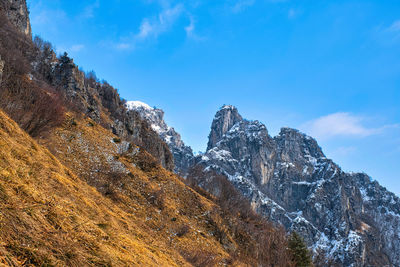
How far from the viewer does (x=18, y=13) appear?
58.8 metres

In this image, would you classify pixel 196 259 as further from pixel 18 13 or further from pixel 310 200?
pixel 310 200

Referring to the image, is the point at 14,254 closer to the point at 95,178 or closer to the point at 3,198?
the point at 3,198

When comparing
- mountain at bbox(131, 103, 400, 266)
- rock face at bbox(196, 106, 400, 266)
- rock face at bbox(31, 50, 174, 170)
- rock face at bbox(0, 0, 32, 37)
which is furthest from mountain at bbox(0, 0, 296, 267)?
rock face at bbox(196, 106, 400, 266)

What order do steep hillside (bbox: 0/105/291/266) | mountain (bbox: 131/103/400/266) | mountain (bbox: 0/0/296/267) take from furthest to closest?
mountain (bbox: 131/103/400/266) → mountain (bbox: 0/0/296/267) → steep hillside (bbox: 0/105/291/266)

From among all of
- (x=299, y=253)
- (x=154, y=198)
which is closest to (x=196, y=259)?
(x=154, y=198)

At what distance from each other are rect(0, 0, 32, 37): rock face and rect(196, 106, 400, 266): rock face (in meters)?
123

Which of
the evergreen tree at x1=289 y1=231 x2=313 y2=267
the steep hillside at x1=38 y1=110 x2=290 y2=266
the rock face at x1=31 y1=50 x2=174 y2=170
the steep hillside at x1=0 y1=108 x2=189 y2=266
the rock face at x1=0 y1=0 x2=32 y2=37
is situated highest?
the rock face at x1=0 y1=0 x2=32 y2=37

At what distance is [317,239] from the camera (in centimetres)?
14762

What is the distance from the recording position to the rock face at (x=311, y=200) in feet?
482

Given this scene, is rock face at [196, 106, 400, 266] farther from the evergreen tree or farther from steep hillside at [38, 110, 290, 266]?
steep hillside at [38, 110, 290, 266]

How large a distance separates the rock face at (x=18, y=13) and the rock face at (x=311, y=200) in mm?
122607

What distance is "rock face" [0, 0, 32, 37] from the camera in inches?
2144

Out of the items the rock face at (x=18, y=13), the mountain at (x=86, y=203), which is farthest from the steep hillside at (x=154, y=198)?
the rock face at (x=18, y=13)

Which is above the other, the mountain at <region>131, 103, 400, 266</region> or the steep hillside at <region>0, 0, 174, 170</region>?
the mountain at <region>131, 103, 400, 266</region>
